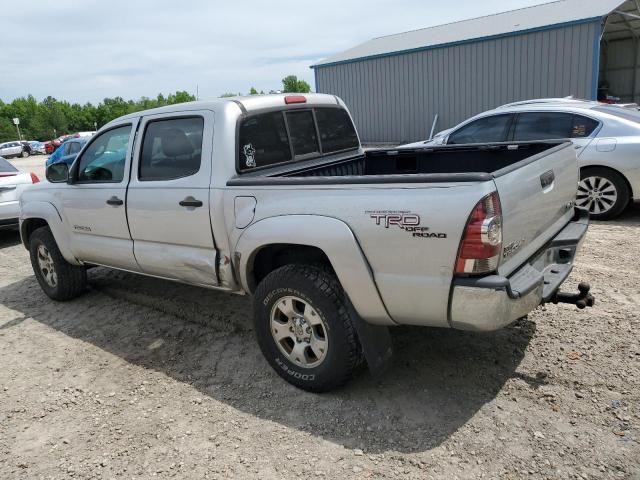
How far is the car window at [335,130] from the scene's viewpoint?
455 centimetres

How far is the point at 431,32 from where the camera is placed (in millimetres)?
20547

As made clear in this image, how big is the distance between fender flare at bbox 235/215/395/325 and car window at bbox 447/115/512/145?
535cm

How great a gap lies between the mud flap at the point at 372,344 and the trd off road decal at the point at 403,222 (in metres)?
0.59

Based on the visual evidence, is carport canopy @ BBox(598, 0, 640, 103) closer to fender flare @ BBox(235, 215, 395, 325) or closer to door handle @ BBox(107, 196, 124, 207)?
door handle @ BBox(107, 196, 124, 207)

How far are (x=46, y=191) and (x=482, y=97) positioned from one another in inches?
578

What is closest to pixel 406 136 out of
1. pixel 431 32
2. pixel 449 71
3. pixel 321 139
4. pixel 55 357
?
pixel 449 71

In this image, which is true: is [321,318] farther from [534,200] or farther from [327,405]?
[534,200]

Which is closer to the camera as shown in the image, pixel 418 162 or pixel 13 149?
pixel 418 162

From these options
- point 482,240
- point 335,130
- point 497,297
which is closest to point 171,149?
point 335,130

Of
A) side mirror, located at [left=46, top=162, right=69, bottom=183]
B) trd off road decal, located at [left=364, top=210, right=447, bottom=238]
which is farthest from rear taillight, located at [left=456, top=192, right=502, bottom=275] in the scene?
side mirror, located at [left=46, top=162, right=69, bottom=183]

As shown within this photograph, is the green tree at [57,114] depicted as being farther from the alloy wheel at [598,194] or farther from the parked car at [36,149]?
the alloy wheel at [598,194]

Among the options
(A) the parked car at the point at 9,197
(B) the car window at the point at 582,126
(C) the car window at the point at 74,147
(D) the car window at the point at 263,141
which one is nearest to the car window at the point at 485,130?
(B) the car window at the point at 582,126

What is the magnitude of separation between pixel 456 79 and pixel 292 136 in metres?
14.6

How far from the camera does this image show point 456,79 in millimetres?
17297
